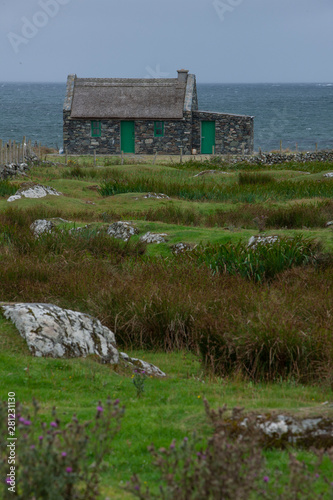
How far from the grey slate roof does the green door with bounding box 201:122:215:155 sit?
6.70 feet

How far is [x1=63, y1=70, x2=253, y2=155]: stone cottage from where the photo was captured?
37.8 meters

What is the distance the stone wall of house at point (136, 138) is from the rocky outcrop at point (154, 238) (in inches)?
1037

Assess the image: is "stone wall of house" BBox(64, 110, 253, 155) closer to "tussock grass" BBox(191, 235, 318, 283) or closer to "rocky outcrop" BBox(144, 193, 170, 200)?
"rocky outcrop" BBox(144, 193, 170, 200)

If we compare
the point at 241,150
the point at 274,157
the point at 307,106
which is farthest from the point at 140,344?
the point at 307,106

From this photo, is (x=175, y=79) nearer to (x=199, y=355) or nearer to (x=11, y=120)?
(x=199, y=355)

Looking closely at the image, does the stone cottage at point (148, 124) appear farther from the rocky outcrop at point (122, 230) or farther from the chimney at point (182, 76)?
the rocky outcrop at point (122, 230)

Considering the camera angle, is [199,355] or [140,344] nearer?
[199,355]

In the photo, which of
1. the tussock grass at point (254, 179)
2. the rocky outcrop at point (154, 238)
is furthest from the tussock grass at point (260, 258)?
the tussock grass at point (254, 179)

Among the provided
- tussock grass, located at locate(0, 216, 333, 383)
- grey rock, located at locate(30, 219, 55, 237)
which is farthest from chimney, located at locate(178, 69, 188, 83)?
tussock grass, located at locate(0, 216, 333, 383)

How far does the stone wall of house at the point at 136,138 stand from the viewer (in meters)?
37.9

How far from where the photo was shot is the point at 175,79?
1551 inches

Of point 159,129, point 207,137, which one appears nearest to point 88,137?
point 159,129

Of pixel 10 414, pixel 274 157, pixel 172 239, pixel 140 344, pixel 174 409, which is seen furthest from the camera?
pixel 274 157

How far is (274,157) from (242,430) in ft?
102
